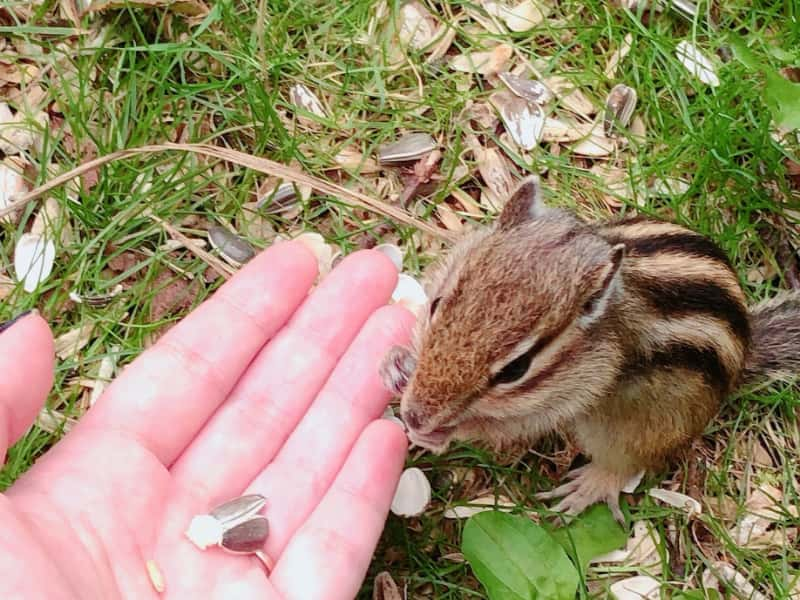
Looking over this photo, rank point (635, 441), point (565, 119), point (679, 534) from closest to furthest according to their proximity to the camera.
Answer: point (635, 441)
point (679, 534)
point (565, 119)

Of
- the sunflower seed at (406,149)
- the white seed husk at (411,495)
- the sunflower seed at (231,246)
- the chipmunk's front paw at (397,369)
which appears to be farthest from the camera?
the sunflower seed at (406,149)

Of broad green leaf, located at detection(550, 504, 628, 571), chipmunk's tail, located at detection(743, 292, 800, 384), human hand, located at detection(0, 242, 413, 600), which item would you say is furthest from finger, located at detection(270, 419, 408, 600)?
chipmunk's tail, located at detection(743, 292, 800, 384)

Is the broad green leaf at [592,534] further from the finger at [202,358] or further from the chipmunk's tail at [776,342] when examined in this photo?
the finger at [202,358]

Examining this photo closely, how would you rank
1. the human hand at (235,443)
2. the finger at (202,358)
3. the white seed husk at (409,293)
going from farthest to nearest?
the white seed husk at (409,293) → the finger at (202,358) → the human hand at (235,443)

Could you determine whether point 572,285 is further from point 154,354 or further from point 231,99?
point 231,99

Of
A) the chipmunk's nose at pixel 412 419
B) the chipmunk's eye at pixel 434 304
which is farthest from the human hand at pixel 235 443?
the chipmunk's eye at pixel 434 304

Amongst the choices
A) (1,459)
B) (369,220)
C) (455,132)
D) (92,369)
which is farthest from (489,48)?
(1,459)
